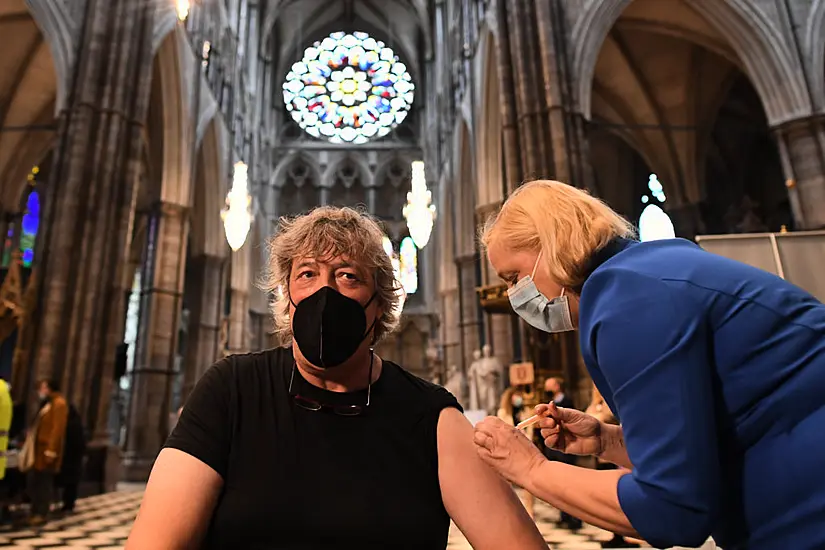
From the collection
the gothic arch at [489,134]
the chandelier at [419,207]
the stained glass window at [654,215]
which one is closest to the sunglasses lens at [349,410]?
the chandelier at [419,207]

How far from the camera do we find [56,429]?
6074 mm

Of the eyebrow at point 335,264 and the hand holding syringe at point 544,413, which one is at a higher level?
the eyebrow at point 335,264

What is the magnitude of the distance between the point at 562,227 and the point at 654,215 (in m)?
17.6

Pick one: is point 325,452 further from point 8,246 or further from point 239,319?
point 239,319

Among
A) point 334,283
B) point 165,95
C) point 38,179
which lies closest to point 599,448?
point 334,283

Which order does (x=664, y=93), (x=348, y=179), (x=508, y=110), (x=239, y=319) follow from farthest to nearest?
1. (x=348, y=179)
2. (x=239, y=319)
3. (x=664, y=93)
4. (x=508, y=110)

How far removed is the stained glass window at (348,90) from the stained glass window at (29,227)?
11.8 meters

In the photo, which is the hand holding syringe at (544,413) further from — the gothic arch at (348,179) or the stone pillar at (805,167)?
the gothic arch at (348,179)

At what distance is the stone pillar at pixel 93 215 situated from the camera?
8984mm

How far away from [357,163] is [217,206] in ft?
31.4

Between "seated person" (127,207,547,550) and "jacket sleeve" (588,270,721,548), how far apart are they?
40 cm

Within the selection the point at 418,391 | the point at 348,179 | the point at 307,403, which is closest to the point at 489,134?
the point at 348,179

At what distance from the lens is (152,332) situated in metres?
13.7

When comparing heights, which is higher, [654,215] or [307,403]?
[654,215]
